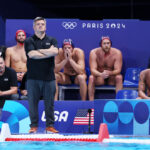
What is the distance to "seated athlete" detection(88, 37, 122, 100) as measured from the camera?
9.79 metres

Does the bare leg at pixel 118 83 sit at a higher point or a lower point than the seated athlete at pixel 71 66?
lower

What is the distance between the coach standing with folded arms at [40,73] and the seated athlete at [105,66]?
108 inches

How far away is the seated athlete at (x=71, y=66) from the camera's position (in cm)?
980

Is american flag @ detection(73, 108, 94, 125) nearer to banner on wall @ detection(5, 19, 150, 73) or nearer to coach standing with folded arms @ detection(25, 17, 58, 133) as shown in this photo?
coach standing with folded arms @ detection(25, 17, 58, 133)

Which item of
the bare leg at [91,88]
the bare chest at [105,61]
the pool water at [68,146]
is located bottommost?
the pool water at [68,146]

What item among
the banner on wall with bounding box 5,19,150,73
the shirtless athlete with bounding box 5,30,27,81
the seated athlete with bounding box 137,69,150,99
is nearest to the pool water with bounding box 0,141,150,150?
the seated athlete with bounding box 137,69,150,99

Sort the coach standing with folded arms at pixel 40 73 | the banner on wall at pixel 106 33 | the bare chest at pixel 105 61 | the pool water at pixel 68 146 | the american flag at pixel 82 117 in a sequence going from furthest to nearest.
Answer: the banner on wall at pixel 106 33
the bare chest at pixel 105 61
the american flag at pixel 82 117
the coach standing with folded arms at pixel 40 73
the pool water at pixel 68 146

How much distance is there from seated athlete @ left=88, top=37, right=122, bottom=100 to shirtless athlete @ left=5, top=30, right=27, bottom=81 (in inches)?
59.0

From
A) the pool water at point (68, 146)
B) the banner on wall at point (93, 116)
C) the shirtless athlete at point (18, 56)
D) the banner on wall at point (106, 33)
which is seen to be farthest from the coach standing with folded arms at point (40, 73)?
the banner on wall at point (106, 33)

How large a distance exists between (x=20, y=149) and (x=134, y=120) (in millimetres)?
2681

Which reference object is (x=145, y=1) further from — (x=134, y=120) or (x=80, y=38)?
(x=134, y=120)

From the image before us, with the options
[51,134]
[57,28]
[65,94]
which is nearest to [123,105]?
[51,134]

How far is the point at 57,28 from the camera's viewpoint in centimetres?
1118

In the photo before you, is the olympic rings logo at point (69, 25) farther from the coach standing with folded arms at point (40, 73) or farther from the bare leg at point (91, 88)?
the coach standing with folded arms at point (40, 73)
